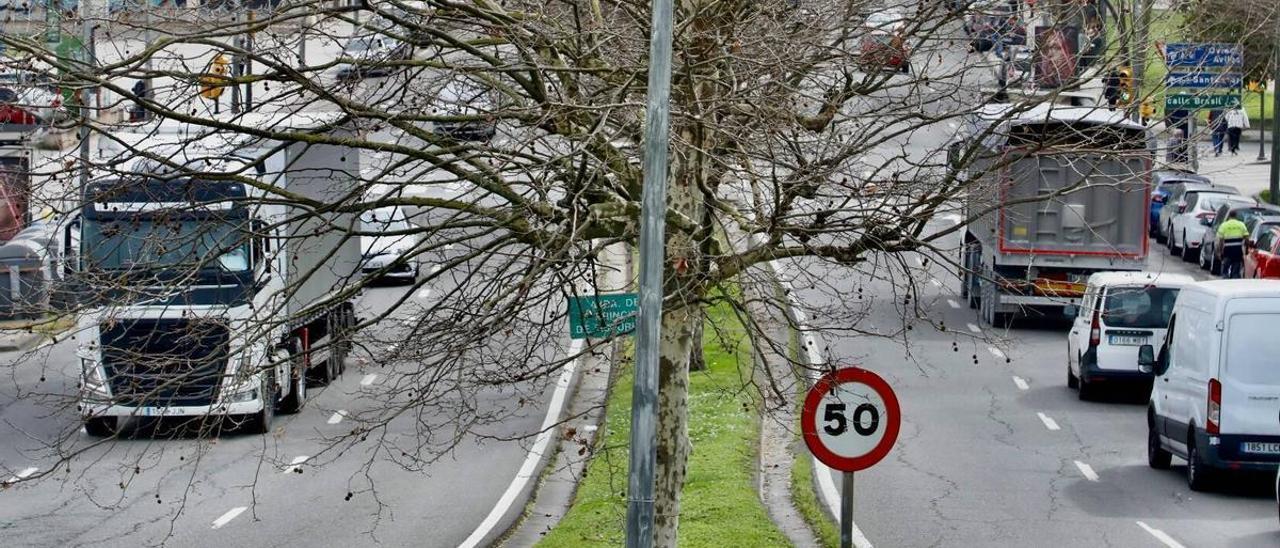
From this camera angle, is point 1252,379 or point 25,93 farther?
point 1252,379

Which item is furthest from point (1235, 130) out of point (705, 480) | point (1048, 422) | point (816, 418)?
point (816, 418)

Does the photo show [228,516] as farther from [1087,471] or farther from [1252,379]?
[1252,379]

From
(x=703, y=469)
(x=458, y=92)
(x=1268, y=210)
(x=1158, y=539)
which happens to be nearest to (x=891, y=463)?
(x=703, y=469)

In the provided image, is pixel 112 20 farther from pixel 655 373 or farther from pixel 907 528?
pixel 907 528

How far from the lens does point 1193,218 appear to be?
4375cm

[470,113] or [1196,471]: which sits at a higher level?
[470,113]

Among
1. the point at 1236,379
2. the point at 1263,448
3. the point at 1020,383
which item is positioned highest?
the point at 1236,379

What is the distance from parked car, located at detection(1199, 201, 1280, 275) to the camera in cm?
4034

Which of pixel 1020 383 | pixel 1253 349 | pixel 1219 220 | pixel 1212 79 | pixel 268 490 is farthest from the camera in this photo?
pixel 1219 220

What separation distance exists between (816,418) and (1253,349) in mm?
8155

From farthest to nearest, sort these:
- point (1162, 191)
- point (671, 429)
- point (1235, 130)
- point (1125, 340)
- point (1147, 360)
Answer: point (1235, 130)
point (1162, 191)
point (1125, 340)
point (1147, 360)
point (671, 429)

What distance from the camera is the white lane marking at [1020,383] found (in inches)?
1103

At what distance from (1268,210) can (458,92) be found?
1183 inches

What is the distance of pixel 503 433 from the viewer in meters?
24.5
